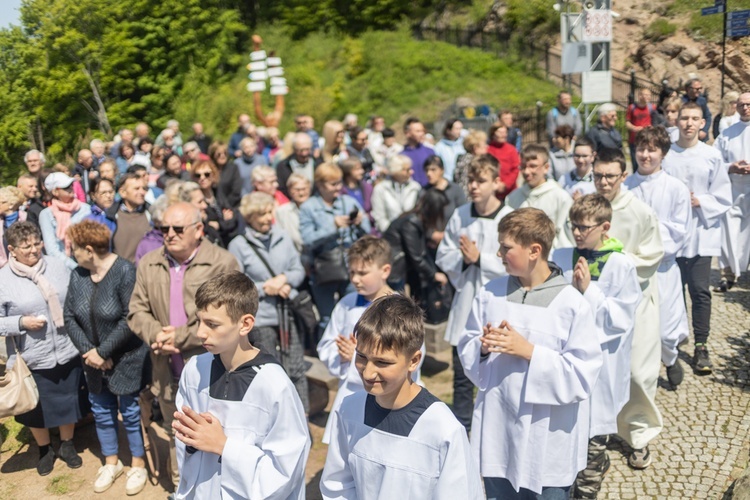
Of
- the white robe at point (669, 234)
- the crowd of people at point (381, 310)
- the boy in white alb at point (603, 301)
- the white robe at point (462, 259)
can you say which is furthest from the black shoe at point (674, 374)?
the white robe at point (462, 259)

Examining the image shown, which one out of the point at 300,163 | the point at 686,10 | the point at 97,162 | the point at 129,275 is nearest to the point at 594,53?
the point at 686,10

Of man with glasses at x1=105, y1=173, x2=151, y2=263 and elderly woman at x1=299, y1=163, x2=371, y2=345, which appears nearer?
man with glasses at x1=105, y1=173, x2=151, y2=263

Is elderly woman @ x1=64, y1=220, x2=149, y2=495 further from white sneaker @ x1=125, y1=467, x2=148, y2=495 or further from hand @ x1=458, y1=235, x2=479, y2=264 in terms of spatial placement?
hand @ x1=458, y1=235, x2=479, y2=264

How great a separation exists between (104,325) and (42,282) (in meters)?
0.63

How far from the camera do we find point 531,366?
123 inches

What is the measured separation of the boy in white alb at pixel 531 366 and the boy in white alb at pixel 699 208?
9.48ft

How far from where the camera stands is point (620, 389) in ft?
13.9

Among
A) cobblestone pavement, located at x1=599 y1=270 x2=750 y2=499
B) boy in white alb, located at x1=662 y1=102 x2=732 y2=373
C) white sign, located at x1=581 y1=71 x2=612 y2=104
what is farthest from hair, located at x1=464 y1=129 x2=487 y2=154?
white sign, located at x1=581 y1=71 x2=612 y2=104

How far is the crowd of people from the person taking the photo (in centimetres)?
271

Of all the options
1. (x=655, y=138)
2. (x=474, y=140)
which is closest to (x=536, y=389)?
(x=655, y=138)

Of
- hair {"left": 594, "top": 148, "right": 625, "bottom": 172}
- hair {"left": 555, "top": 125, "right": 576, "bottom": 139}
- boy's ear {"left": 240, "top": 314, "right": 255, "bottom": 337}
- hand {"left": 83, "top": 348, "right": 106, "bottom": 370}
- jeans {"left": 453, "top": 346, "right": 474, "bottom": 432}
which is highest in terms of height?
hair {"left": 594, "top": 148, "right": 625, "bottom": 172}

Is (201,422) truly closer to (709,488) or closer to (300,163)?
(709,488)

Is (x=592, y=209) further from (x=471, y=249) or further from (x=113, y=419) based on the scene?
(x=113, y=419)

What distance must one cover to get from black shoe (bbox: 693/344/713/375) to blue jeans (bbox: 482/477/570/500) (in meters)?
2.87
